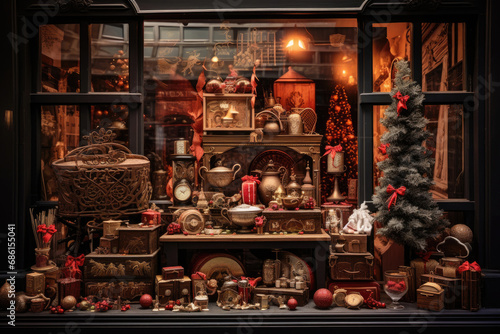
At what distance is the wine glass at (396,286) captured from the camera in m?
4.90

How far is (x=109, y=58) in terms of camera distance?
5781 millimetres

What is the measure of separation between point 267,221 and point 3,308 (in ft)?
9.78

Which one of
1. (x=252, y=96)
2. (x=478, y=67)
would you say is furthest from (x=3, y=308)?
(x=478, y=67)

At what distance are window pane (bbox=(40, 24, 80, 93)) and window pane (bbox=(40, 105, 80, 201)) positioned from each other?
0.89 feet

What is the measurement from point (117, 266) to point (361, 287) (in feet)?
8.80

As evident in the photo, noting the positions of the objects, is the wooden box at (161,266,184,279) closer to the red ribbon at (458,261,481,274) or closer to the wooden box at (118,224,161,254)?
the wooden box at (118,224,161,254)

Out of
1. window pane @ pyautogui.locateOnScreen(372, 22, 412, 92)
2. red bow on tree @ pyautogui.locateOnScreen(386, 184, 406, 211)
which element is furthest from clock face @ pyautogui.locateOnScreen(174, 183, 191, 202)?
window pane @ pyautogui.locateOnScreen(372, 22, 412, 92)

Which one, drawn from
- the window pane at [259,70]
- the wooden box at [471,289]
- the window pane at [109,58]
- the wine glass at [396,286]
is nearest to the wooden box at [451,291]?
the wooden box at [471,289]

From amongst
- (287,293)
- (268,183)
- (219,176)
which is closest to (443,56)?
(268,183)

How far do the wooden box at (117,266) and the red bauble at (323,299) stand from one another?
5.96 ft

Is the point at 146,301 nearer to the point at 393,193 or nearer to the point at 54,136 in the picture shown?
the point at 54,136

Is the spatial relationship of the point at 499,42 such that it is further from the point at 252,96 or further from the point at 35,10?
the point at 35,10

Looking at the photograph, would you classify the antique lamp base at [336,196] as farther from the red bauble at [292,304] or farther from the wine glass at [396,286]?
the red bauble at [292,304]

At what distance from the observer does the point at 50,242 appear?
5410mm
